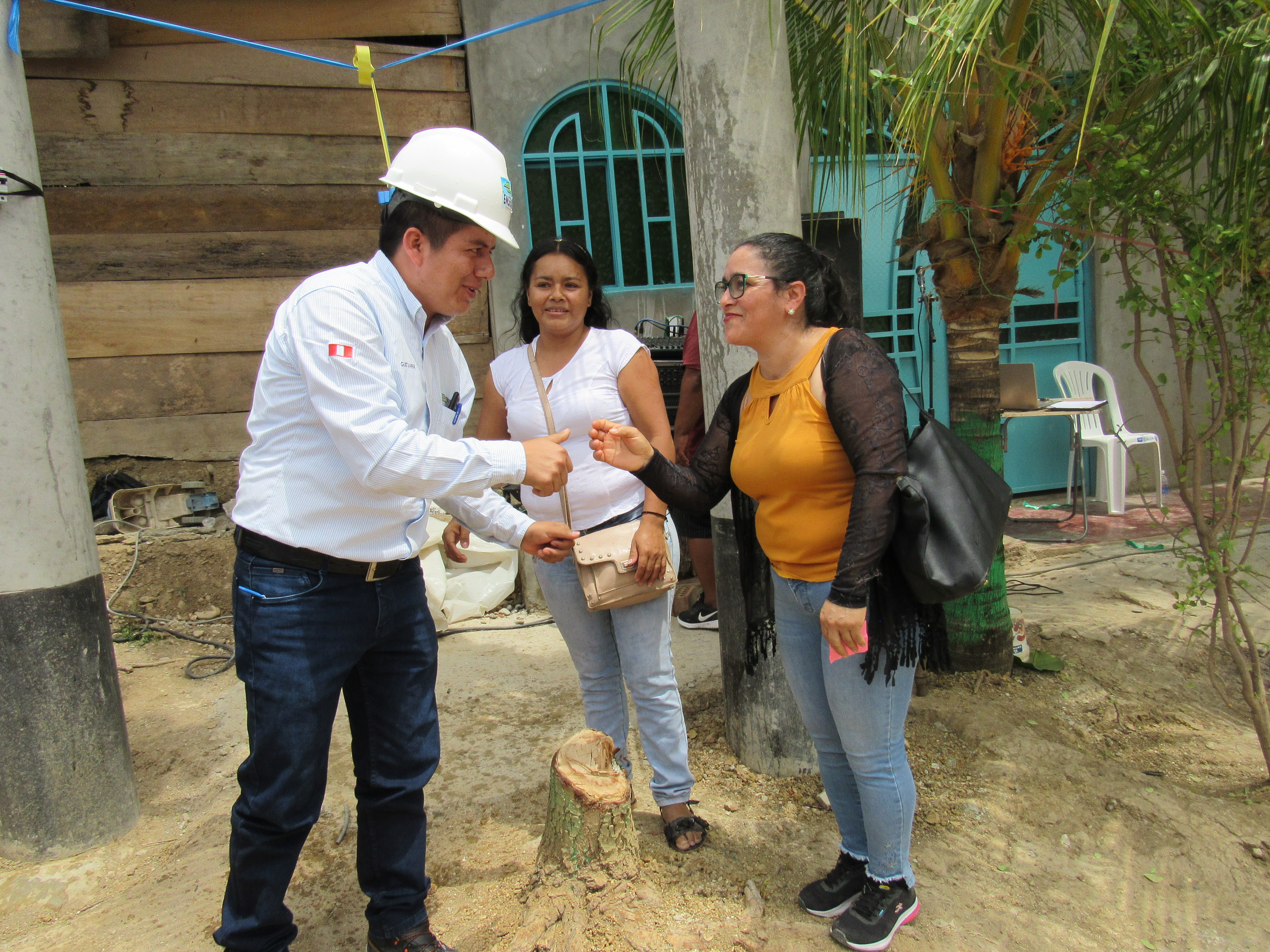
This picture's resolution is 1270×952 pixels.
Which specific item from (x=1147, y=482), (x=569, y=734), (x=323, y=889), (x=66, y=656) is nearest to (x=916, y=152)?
(x=569, y=734)

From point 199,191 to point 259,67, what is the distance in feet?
2.87

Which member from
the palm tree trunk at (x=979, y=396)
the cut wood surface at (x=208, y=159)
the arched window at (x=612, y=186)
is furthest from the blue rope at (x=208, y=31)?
the palm tree trunk at (x=979, y=396)

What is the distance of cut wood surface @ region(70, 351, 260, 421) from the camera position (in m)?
5.44

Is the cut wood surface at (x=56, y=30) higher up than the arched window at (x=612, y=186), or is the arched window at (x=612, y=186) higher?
the cut wood surface at (x=56, y=30)

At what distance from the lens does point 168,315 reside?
5.52m

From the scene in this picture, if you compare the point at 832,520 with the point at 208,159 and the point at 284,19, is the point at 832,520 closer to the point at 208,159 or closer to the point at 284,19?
the point at 208,159

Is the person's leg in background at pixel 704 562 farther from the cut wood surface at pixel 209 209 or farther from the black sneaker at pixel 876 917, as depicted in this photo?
the cut wood surface at pixel 209 209

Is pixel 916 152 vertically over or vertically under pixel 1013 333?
over

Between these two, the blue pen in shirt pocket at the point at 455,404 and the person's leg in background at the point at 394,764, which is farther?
the blue pen in shirt pocket at the point at 455,404

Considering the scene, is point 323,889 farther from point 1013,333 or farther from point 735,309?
point 1013,333

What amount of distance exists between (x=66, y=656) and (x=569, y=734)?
190 cm

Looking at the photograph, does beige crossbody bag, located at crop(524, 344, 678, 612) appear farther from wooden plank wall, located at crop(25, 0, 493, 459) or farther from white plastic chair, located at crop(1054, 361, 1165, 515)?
white plastic chair, located at crop(1054, 361, 1165, 515)

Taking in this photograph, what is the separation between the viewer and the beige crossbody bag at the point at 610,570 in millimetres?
2588

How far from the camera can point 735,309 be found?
89.8 inches
